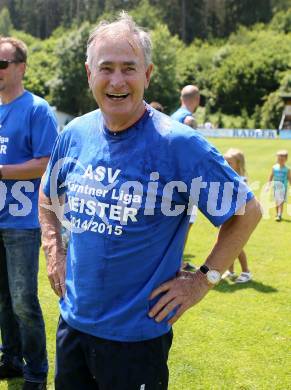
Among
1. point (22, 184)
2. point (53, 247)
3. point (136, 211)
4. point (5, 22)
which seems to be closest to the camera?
point (136, 211)

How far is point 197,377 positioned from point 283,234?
622cm

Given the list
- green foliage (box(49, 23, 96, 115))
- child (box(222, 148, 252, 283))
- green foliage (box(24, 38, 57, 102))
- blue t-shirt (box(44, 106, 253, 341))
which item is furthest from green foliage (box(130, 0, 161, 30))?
blue t-shirt (box(44, 106, 253, 341))

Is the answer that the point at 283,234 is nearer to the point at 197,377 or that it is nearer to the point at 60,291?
the point at 197,377

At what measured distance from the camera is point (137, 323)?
8.20 ft

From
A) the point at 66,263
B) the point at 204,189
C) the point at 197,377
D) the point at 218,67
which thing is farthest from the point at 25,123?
the point at 218,67

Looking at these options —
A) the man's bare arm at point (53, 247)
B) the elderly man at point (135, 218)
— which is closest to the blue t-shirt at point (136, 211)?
the elderly man at point (135, 218)

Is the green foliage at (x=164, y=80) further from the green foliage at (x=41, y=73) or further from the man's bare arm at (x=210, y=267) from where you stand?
the man's bare arm at (x=210, y=267)

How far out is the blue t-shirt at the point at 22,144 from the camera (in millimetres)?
3762

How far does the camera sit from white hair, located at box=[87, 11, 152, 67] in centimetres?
252

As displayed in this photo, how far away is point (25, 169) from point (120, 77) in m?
1.47

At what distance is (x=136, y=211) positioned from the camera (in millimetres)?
2447

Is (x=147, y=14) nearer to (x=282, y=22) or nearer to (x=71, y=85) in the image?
(x=282, y=22)

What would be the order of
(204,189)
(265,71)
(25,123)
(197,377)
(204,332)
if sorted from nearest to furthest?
(204,189) < (25,123) < (197,377) < (204,332) < (265,71)

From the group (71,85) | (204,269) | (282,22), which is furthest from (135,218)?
(282,22)
